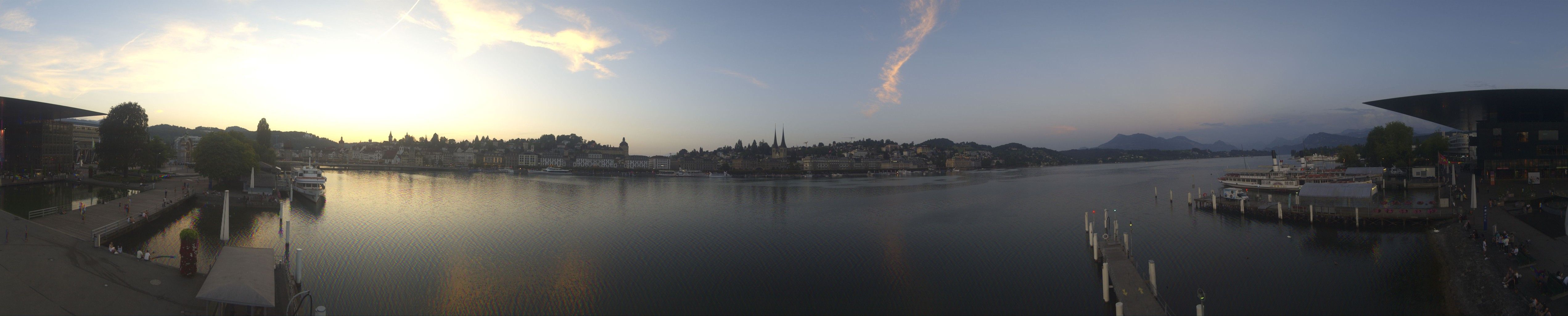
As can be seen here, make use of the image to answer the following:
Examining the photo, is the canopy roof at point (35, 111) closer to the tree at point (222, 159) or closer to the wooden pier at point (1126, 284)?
the tree at point (222, 159)

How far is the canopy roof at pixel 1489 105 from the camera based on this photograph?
2312cm

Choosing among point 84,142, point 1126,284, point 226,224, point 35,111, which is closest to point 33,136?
point 35,111

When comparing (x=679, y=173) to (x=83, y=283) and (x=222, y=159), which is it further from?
(x=83, y=283)

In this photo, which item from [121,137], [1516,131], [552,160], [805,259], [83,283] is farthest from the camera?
[552,160]

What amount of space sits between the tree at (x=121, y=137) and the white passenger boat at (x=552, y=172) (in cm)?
4540

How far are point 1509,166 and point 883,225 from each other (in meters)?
29.4

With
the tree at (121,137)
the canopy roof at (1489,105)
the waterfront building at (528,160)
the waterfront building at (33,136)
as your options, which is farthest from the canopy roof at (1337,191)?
the waterfront building at (528,160)

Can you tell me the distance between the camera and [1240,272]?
13.7 metres

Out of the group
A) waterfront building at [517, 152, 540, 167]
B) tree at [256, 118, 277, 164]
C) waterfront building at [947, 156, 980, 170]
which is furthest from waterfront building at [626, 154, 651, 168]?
waterfront building at [947, 156, 980, 170]

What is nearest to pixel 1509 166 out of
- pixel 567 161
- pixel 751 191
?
pixel 751 191

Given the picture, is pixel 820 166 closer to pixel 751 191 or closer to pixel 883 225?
pixel 751 191

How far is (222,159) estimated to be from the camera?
97.4 ft

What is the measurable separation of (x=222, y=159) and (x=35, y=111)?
46.8 ft

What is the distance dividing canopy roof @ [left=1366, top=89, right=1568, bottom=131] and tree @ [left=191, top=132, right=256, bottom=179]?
59995 millimetres
